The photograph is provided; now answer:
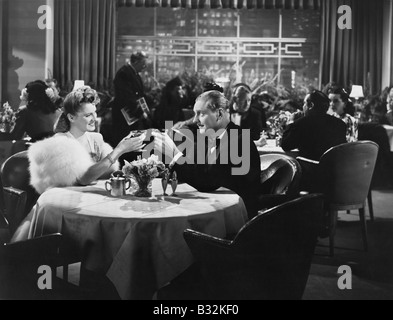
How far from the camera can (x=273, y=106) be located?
814 centimetres

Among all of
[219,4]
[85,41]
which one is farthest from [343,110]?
[85,41]

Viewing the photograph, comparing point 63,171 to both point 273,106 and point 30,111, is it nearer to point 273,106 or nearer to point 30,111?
point 30,111

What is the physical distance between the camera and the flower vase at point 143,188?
286cm

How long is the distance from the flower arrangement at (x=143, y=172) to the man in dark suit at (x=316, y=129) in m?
1.88

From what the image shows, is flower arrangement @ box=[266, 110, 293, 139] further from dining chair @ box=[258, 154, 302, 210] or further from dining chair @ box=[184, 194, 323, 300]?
dining chair @ box=[184, 194, 323, 300]

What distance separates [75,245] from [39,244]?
7.2 inches

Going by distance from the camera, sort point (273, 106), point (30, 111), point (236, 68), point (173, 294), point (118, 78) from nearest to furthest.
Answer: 1. point (173, 294)
2. point (30, 111)
3. point (118, 78)
4. point (273, 106)
5. point (236, 68)

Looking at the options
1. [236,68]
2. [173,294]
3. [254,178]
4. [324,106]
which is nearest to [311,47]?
[236,68]

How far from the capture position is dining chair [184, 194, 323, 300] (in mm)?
2207

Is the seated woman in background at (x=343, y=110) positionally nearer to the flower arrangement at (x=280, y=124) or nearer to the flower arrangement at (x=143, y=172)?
the flower arrangement at (x=280, y=124)

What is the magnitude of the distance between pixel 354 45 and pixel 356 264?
22.0ft

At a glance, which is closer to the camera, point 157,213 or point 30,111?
point 157,213

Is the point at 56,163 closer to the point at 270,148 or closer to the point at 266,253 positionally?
the point at 266,253

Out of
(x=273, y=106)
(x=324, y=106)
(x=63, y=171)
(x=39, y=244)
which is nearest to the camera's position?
→ (x=39, y=244)
